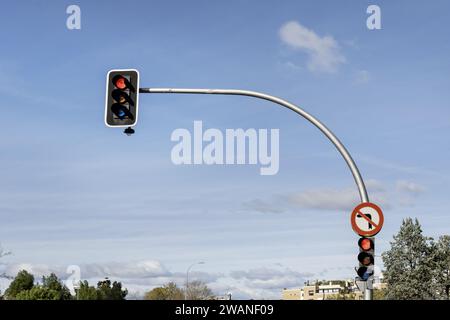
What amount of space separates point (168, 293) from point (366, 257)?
8116cm

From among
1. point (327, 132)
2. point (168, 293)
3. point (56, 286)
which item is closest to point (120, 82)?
point (327, 132)

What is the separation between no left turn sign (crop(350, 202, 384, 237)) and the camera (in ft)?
44.9

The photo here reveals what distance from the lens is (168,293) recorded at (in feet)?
302

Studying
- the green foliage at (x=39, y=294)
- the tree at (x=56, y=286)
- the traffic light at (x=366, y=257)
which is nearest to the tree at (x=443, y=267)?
the green foliage at (x=39, y=294)

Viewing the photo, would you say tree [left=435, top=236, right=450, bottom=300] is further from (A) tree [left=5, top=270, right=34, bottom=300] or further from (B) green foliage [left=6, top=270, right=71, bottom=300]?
(A) tree [left=5, top=270, right=34, bottom=300]

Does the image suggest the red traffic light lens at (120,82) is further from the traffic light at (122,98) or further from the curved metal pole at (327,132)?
the curved metal pole at (327,132)

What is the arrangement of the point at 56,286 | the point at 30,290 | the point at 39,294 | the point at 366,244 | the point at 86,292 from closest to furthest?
the point at 366,244, the point at 39,294, the point at 30,290, the point at 86,292, the point at 56,286

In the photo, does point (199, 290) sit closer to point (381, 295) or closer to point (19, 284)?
point (19, 284)

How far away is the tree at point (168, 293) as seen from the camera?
85.7 m
